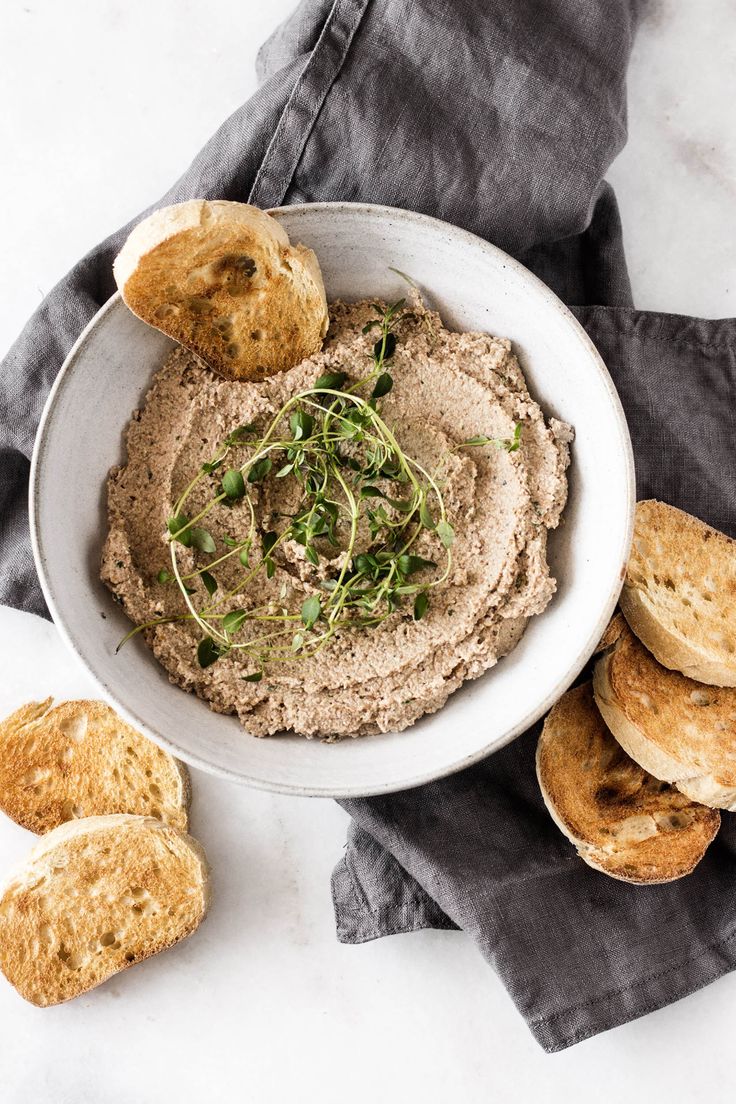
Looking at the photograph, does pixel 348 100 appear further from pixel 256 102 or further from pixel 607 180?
pixel 607 180

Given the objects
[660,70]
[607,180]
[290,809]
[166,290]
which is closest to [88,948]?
[290,809]

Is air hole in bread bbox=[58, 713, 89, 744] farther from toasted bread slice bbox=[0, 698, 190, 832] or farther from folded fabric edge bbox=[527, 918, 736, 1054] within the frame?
folded fabric edge bbox=[527, 918, 736, 1054]

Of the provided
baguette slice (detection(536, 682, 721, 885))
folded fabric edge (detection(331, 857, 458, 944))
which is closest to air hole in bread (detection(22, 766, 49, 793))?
folded fabric edge (detection(331, 857, 458, 944))

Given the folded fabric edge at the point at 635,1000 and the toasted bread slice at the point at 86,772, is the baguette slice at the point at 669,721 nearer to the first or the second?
the folded fabric edge at the point at 635,1000

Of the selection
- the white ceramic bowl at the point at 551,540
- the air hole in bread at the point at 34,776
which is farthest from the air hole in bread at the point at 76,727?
the white ceramic bowl at the point at 551,540

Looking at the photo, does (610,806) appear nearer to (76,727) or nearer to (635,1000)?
(635,1000)

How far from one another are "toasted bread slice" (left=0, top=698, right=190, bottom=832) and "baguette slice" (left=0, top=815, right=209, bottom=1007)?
6cm

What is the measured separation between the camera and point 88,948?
2.52 metres

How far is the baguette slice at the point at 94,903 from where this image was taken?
2.49 m

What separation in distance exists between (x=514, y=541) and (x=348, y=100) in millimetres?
1098

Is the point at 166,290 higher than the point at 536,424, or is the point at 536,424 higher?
the point at 166,290

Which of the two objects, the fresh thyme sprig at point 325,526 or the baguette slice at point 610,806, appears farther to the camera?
the baguette slice at point 610,806

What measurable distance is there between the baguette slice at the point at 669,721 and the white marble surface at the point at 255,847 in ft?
2.21

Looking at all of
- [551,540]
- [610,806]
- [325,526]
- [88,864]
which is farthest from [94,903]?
[551,540]
